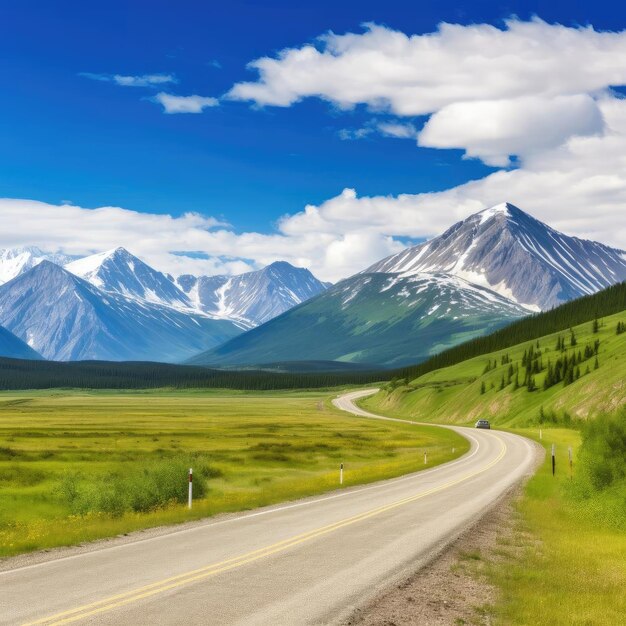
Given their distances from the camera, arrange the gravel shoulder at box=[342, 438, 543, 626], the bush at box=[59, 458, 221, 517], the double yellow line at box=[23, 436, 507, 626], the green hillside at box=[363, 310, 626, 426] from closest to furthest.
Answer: the double yellow line at box=[23, 436, 507, 626], the gravel shoulder at box=[342, 438, 543, 626], the bush at box=[59, 458, 221, 517], the green hillside at box=[363, 310, 626, 426]

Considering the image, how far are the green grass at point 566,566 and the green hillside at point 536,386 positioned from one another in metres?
53.4

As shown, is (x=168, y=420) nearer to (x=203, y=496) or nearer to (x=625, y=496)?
(x=203, y=496)

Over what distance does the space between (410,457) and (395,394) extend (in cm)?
11810

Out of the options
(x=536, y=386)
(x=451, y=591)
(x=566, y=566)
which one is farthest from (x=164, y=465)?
(x=536, y=386)

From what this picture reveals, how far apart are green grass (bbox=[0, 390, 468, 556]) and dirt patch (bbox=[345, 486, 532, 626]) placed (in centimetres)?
1171

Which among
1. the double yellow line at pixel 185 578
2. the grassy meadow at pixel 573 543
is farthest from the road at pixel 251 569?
the grassy meadow at pixel 573 543

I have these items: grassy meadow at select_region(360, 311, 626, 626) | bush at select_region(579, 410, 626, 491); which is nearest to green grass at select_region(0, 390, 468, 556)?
grassy meadow at select_region(360, 311, 626, 626)

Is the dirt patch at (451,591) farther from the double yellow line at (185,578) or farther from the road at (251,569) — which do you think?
the double yellow line at (185,578)

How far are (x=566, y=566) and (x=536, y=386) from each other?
11061 centimetres

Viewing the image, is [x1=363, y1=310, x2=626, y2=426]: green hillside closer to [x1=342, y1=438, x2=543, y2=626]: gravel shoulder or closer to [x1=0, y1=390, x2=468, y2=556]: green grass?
[x1=0, y1=390, x2=468, y2=556]: green grass

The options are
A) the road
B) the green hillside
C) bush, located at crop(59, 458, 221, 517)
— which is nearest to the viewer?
the road

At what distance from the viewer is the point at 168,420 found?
13638 cm

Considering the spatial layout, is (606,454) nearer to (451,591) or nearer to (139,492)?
(451,591)

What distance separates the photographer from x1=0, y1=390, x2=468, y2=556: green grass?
3311 cm
